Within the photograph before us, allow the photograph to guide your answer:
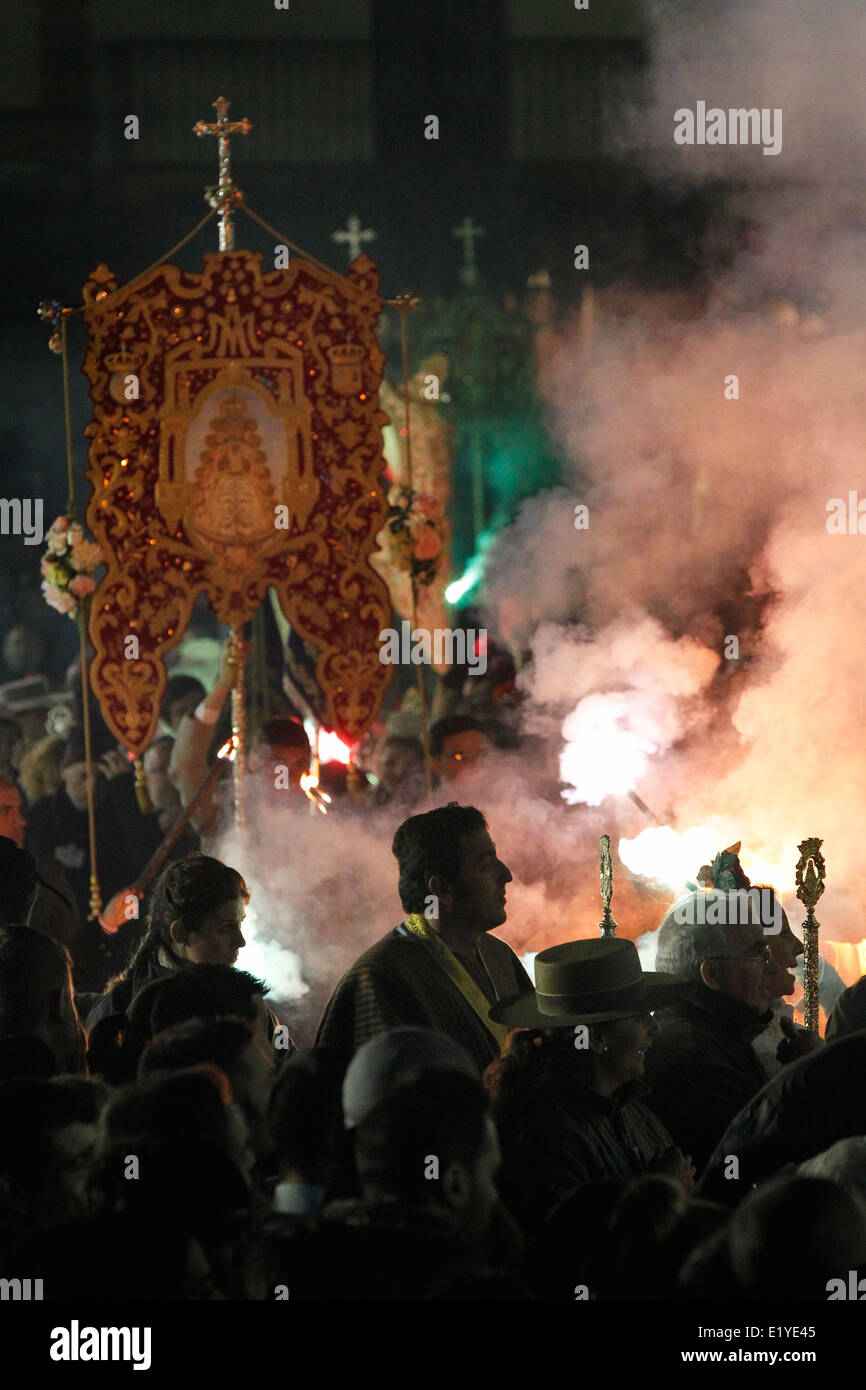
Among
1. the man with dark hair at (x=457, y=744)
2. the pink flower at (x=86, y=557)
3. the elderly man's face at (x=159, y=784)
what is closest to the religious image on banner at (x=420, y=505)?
the man with dark hair at (x=457, y=744)

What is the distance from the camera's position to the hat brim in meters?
3.56

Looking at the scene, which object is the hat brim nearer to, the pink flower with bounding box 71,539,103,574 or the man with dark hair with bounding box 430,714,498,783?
the man with dark hair with bounding box 430,714,498,783

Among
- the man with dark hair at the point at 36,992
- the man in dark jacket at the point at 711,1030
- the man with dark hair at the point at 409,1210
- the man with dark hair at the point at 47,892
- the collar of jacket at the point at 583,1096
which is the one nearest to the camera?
the man with dark hair at the point at 409,1210

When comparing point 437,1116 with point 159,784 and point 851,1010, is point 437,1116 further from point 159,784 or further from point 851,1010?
point 159,784

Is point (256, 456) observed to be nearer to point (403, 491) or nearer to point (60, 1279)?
point (403, 491)

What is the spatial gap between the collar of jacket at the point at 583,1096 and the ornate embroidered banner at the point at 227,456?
4390 millimetres

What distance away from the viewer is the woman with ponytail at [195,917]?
4266 mm

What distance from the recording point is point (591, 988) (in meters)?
3.68

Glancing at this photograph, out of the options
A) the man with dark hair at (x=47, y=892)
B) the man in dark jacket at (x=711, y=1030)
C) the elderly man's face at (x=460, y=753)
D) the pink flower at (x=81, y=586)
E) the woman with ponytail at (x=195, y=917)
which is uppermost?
the pink flower at (x=81, y=586)

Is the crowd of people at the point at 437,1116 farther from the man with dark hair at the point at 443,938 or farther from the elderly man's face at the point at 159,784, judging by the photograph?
the elderly man's face at the point at 159,784

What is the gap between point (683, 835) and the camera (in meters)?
7.74

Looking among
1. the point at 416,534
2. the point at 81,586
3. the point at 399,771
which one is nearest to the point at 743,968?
the point at 399,771

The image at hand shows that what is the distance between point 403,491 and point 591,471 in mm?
1104

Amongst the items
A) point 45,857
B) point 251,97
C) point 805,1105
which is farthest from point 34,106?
point 805,1105
